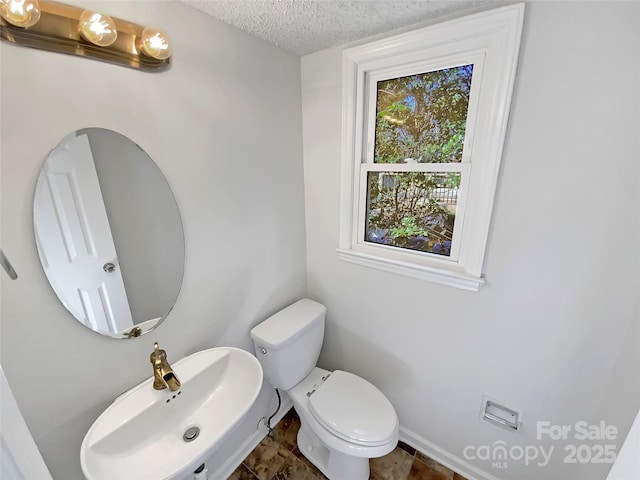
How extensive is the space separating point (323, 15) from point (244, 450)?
219 centimetres

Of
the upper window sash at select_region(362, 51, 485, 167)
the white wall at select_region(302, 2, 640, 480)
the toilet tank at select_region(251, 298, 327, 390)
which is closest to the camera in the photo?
the white wall at select_region(302, 2, 640, 480)

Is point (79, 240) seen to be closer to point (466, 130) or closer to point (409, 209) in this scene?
point (409, 209)

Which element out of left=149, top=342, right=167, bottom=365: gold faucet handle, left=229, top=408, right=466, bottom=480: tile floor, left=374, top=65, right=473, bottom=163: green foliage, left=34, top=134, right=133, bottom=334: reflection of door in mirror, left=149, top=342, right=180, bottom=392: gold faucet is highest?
left=374, top=65, right=473, bottom=163: green foliage

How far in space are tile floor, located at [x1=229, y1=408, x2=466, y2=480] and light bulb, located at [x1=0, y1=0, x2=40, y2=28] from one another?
2.01 m

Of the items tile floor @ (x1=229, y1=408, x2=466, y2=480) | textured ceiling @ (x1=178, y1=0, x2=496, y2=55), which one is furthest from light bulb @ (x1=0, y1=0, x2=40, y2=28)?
tile floor @ (x1=229, y1=408, x2=466, y2=480)

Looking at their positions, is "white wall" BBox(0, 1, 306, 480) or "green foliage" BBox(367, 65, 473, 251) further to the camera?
"green foliage" BBox(367, 65, 473, 251)

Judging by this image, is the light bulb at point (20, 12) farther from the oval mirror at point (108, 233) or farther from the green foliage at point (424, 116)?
the green foliage at point (424, 116)

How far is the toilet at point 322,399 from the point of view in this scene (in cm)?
124

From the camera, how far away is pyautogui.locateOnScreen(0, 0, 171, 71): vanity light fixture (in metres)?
0.68

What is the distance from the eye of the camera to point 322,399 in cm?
139

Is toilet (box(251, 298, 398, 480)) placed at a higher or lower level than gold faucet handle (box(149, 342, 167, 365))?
lower

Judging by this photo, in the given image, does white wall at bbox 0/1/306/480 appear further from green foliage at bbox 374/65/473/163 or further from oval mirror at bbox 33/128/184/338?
green foliage at bbox 374/65/473/163

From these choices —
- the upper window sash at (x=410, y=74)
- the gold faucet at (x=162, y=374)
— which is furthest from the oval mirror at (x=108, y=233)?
the upper window sash at (x=410, y=74)

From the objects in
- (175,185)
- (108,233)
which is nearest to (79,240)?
(108,233)
